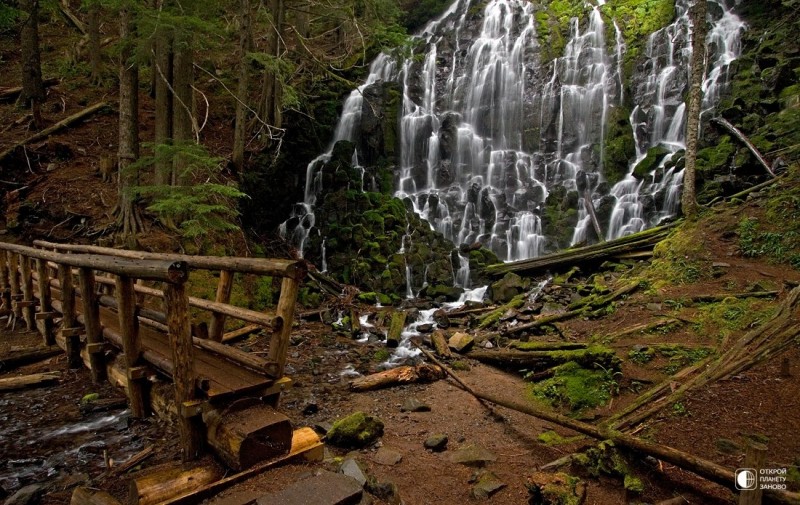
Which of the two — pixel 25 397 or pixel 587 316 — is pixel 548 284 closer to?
pixel 587 316

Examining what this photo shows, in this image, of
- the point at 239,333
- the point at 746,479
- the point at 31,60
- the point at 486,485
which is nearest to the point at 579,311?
the point at 486,485

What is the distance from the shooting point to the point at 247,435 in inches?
130

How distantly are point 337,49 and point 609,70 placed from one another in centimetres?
1361

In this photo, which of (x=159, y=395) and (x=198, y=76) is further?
(x=198, y=76)

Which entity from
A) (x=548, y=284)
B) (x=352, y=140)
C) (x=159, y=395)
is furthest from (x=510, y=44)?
(x=159, y=395)

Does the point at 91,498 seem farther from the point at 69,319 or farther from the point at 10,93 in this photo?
the point at 10,93

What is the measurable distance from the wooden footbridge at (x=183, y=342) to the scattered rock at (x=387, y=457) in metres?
1.61

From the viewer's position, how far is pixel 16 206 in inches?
396

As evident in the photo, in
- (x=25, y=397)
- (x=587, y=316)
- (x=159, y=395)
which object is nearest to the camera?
(x=159, y=395)

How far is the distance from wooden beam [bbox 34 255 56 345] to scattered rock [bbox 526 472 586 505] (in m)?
8.08

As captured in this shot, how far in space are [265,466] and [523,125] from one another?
19.6 m

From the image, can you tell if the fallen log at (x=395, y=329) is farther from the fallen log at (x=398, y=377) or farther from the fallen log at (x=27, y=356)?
the fallen log at (x=27, y=356)

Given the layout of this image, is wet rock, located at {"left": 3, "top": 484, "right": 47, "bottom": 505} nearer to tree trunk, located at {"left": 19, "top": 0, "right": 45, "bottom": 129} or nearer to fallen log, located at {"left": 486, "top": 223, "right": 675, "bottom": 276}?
fallen log, located at {"left": 486, "top": 223, "right": 675, "bottom": 276}

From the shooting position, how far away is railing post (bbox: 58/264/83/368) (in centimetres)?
611
